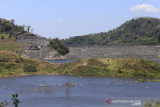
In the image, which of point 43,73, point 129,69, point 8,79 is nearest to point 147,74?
point 129,69

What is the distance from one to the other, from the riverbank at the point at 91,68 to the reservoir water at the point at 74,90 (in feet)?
20.3

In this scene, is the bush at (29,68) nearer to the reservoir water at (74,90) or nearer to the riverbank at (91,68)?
the riverbank at (91,68)

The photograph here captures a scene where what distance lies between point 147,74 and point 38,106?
45.8 metres

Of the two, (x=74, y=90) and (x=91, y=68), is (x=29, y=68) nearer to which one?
(x=91, y=68)

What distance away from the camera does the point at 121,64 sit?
319ft

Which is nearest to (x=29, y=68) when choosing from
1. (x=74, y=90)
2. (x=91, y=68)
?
(x=91, y=68)

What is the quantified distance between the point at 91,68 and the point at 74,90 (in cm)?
2768

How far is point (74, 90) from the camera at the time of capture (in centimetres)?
7062

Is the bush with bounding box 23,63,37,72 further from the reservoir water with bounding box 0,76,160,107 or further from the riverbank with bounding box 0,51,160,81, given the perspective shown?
the reservoir water with bounding box 0,76,160,107

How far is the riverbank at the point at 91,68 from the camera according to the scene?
93.3m

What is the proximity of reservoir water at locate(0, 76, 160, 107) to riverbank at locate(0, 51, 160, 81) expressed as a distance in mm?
6200

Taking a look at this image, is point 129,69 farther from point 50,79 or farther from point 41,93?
point 41,93

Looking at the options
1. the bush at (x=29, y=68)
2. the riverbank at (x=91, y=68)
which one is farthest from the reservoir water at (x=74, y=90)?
the bush at (x=29, y=68)

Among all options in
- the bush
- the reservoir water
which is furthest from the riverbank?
the reservoir water
